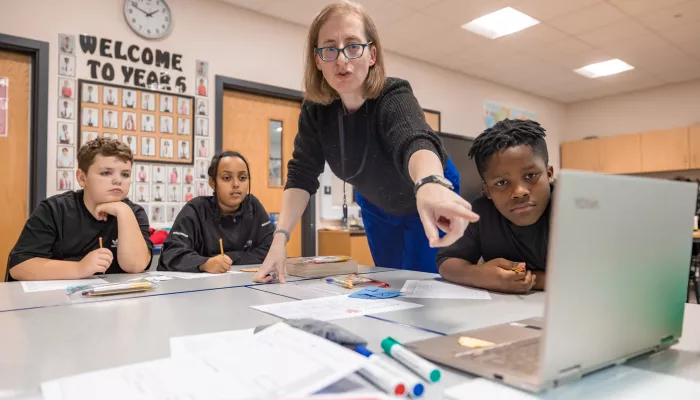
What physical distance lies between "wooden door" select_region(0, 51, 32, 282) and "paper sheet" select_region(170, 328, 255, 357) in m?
2.51

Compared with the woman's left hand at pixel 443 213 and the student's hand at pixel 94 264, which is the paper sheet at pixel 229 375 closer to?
the woman's left hand at pixel 443 213

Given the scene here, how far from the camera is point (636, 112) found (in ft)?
19.6

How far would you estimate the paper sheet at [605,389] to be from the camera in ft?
1.55

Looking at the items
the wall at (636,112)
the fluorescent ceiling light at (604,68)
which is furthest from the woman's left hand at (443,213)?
the wall at (636,112)

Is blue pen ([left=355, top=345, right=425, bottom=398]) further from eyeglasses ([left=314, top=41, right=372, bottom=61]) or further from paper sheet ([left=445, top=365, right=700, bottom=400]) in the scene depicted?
eyeglasses ([left=314, top=41, right=372, bottom=61])

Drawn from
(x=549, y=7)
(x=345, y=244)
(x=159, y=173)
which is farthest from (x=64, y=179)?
(x=549, y=7)

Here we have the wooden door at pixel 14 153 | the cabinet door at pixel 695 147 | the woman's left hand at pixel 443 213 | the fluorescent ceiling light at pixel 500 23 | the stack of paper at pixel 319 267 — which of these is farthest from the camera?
the cabinet door at pixel 695 147

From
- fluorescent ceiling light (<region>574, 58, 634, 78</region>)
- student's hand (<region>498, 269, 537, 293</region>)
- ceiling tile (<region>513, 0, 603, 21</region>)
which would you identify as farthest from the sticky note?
fluorescent ceiling light (<region>574, 58, 634, 78</region>)

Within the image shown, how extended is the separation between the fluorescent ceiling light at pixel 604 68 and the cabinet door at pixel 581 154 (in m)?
1.20

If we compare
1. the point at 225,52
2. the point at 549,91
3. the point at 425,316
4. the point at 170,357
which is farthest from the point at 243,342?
the point at 549,91

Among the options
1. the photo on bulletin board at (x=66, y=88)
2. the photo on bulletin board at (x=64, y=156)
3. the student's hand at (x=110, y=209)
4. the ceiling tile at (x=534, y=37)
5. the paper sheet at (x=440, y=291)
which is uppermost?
the ceiling tile at (x=534, y=37)

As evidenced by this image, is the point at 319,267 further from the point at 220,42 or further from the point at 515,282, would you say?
the point at 220,42

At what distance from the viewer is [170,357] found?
596mm

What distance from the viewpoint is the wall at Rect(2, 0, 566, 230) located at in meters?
2.65
